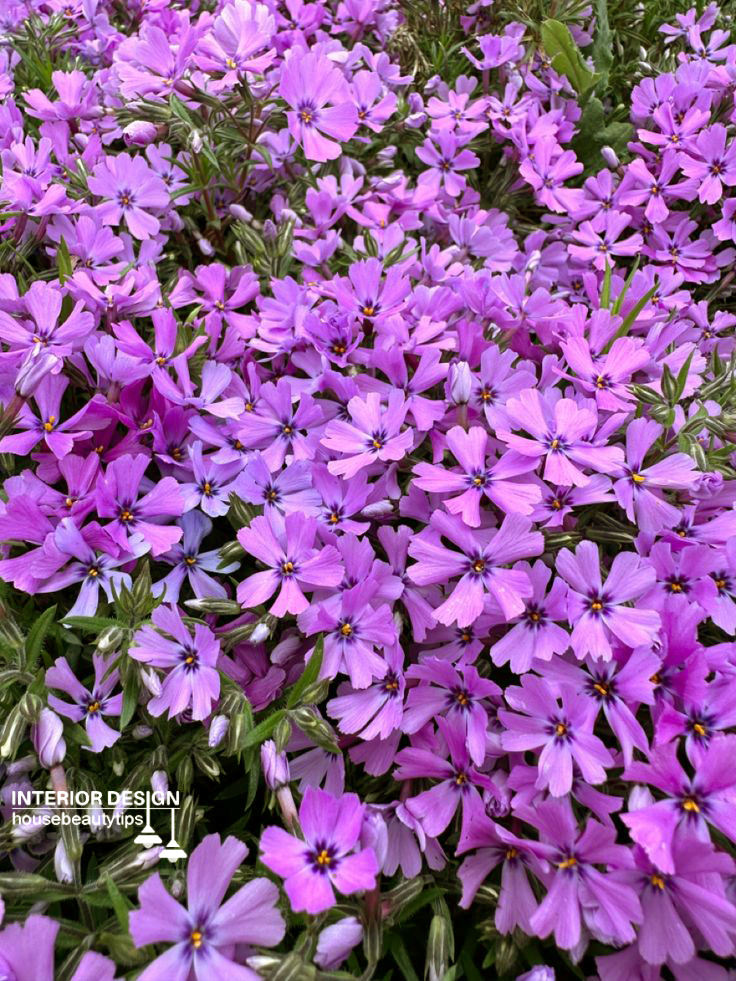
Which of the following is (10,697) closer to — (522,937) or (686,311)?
(522,937)

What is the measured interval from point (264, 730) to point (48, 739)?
342 mm

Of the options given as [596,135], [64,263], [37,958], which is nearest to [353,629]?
[37,958]

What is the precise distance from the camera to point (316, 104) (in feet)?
6.78

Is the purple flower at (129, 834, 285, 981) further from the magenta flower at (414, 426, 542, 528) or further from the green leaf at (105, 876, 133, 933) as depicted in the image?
the magenta flower at (414, 426, 542, 528)

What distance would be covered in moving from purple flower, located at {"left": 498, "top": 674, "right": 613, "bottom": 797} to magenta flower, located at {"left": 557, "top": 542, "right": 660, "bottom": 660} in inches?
3.5

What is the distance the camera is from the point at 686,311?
6.95 ft

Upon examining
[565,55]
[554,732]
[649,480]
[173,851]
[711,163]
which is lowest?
[173,851]

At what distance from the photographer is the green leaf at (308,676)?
131 cm

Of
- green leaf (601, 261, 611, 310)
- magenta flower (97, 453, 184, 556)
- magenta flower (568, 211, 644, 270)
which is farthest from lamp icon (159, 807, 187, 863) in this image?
magenta flower (568, 211, 644, 270)

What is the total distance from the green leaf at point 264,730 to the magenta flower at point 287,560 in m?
0.17

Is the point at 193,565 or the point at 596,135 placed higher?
the point at 596,135

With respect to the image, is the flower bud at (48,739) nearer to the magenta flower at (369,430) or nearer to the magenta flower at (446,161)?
the magenta flower at (369,430)

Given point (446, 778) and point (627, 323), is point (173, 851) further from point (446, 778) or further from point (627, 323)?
point (627, 323)

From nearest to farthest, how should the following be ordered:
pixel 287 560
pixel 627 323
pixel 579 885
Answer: pixel 579 885, pixel 287 560, pixel 627 323
